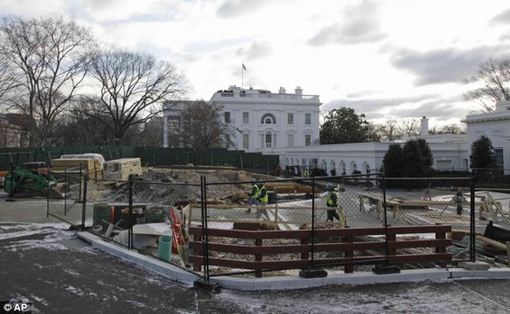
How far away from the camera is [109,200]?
26.3 m

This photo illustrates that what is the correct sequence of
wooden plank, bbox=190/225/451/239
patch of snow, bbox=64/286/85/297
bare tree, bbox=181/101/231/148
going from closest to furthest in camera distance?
patch of snow, bbox=64/286/85/297
wooden plank, bbox=190/225/451/239
bare tree, bbox=181/101/231/148

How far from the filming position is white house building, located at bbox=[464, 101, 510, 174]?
4825 cm

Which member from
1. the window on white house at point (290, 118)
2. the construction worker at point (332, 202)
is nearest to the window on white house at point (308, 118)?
the window on white house at point (290, 118)

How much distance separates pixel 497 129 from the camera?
50312mm

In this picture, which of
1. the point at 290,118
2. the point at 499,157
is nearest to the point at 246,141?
the point at 290,118

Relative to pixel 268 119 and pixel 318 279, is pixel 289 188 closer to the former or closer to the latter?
pixel 318 279

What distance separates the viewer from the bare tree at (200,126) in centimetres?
7594

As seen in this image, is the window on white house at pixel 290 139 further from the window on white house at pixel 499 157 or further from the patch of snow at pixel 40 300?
the patch of snow at pixel 40 300

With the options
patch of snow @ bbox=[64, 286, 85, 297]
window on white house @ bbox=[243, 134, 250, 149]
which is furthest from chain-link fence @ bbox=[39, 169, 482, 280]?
window on white house @ bbox=[243, 134, 250, 149]

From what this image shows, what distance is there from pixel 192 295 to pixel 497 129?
50.6 m

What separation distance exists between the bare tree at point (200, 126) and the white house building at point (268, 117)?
51.1ft

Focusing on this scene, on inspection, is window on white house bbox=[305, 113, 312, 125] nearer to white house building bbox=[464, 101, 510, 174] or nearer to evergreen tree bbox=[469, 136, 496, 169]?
white house building bbox=[464, 101, 510, 174]

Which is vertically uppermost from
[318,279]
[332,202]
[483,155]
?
[483,155]

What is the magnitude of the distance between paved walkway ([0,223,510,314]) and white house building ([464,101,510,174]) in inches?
1768
